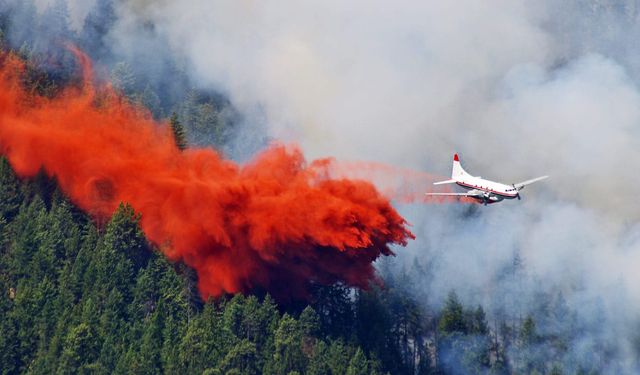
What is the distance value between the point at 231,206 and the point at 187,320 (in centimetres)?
1045

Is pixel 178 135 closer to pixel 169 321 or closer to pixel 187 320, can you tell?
pixel 187 320

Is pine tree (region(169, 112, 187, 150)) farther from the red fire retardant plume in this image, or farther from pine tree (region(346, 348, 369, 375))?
pine tree (region(346, 348, 369, 375))

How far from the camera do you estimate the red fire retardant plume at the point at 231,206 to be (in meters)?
124

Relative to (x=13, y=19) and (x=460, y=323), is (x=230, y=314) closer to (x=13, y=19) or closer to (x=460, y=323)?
(x=460, y=323)

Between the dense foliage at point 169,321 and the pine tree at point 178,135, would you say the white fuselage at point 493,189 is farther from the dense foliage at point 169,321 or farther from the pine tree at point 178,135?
the pine tree at point 178,135

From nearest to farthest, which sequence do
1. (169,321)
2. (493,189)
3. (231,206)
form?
1. (493,189)
2. (169,321)
3. (231,206)

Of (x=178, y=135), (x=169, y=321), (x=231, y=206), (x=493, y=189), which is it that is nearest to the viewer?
(x=493, y=189)

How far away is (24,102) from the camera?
5714 inches

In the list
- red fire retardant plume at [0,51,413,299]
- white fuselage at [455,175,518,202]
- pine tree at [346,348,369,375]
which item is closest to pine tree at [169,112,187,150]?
red fire retardant plume at [0,51,413,299]

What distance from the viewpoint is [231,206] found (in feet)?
415

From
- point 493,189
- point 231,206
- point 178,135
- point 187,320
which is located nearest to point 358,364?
point 187,320

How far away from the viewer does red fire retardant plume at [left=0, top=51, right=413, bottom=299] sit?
12425cm

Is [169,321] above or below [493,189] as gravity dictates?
below

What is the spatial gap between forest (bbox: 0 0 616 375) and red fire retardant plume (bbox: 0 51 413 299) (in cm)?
175
